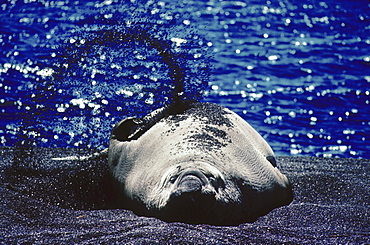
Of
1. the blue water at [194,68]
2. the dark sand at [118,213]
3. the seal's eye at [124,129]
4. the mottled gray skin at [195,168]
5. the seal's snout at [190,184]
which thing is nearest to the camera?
the dark sand at [118,213]

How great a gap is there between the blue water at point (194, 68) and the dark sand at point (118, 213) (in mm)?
Result: 648

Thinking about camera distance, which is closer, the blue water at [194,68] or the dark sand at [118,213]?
the dark sand at [118,213]

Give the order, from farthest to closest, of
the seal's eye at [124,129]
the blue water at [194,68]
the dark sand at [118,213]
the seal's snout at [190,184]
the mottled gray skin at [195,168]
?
the blue water at [194,68], the seal's eye at [124,129], the mottled gray skin at [195,168], the seal's snout at [190,184], the dark sand at [118,213]

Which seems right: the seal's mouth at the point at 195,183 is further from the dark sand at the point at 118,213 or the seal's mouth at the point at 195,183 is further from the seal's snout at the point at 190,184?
the dark sand at the point at 118,213

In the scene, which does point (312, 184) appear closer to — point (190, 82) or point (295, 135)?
point (190, 82)

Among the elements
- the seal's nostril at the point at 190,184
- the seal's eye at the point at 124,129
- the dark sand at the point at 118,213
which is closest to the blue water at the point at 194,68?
the seal's eye at the point at 124,129

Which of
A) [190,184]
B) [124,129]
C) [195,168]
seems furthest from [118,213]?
[124,129]

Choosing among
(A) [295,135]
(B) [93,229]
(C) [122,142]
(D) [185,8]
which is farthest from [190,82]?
(D) [185,8]

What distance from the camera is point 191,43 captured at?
18.4 feet

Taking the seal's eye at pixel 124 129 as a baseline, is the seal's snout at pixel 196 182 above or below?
above

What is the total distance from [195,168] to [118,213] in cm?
76

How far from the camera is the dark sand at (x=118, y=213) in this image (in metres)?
3.13

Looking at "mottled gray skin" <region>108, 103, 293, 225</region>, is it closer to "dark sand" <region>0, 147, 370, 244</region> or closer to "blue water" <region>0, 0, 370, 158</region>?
"dark sand" <region>0, 147, 370, 244</region>

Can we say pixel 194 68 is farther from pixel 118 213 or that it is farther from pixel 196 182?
pixel 196 182
